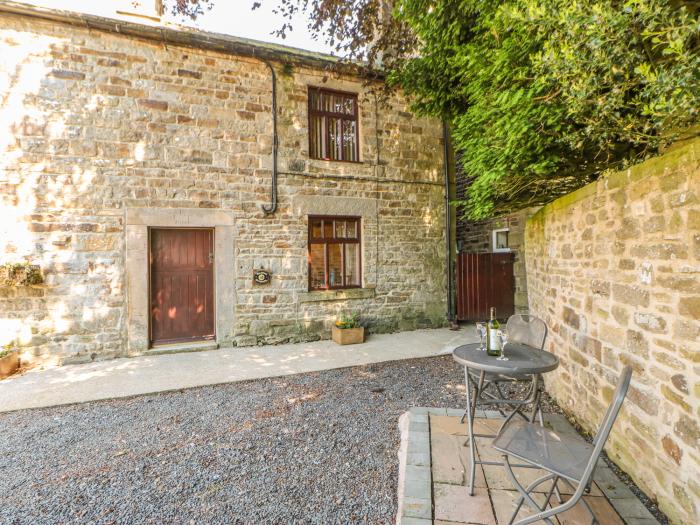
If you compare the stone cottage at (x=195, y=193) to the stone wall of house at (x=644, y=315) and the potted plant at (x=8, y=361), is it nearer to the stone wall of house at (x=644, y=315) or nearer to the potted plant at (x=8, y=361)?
the potted plant at (x=8, y=361)

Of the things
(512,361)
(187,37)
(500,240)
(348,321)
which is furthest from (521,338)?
(187,37)

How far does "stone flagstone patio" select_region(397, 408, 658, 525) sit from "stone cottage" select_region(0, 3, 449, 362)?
3.95 metres

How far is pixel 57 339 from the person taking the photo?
502cm

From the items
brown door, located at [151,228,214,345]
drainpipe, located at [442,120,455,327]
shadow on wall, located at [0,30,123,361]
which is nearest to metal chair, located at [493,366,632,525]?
brown door, located at [151,228,214,345]

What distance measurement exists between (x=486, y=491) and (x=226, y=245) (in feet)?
16.4

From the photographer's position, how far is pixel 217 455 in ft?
8.96

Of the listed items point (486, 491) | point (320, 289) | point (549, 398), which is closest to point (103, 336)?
point (320, 289)

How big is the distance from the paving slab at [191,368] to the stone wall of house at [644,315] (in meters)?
1.38

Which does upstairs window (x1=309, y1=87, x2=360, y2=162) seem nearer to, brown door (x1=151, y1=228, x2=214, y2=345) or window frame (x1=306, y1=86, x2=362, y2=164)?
window frame (x1=306, y1=86, x2=362, y2=164)

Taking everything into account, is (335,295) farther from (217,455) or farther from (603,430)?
(603,430)

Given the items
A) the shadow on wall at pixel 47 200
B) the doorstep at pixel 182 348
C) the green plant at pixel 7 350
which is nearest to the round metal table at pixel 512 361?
the doorstep at pixel 182 348

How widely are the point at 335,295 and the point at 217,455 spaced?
3958 millimetres

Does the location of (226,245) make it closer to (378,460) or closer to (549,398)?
(378,460)

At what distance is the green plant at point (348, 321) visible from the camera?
6277 mm
